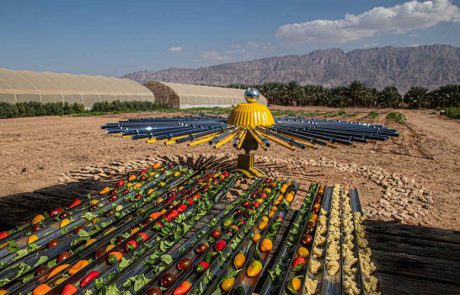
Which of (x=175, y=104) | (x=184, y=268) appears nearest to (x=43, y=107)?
(x=175, y=104)

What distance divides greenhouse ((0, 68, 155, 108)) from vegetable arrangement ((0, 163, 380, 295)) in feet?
109

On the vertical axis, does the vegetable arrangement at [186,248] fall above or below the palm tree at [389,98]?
below

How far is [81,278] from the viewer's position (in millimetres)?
2939

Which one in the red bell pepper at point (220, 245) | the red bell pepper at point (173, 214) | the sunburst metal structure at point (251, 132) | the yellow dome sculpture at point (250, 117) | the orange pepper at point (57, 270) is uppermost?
the yellow dome sculpture at point (250, 117)

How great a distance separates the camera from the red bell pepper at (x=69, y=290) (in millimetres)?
2663

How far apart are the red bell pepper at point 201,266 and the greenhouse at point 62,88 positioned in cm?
3516

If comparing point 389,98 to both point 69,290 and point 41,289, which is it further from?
point 41,289

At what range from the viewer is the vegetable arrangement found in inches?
115

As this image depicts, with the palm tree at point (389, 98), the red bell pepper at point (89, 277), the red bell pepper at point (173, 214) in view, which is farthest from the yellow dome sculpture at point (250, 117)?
the palm tree at point (389, 98)

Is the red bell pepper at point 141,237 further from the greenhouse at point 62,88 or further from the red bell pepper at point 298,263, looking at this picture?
the greenhouse at point 62,88

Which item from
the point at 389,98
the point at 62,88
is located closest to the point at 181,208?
the point at 62,88

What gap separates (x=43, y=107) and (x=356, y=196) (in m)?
34.4

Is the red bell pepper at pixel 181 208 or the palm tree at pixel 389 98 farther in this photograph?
the palm tree at pixel 389 98

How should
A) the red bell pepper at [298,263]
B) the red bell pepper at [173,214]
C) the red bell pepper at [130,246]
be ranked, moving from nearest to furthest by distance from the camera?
the red bell pepper at [298,263]
the red bell pepper at [130,246]
the red bell pepper at [173,214]
